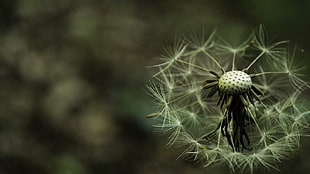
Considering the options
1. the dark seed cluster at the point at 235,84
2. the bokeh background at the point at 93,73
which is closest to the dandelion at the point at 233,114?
the dark seed cluster at the point at 235,84

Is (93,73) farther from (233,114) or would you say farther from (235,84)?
(235,84)

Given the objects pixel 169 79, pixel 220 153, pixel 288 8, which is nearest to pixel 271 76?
pixel 169 79

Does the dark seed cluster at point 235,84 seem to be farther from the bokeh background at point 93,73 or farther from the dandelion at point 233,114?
the bokeh background at point 93,73

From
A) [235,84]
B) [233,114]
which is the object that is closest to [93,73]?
[233,114]

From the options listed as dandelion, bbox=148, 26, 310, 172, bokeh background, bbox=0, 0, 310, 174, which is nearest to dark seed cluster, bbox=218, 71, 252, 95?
dandelion, bbox=148, 26, 310, 172

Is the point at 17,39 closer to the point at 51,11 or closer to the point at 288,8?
the point at 51,11

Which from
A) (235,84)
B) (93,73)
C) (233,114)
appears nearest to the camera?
(235,84)
